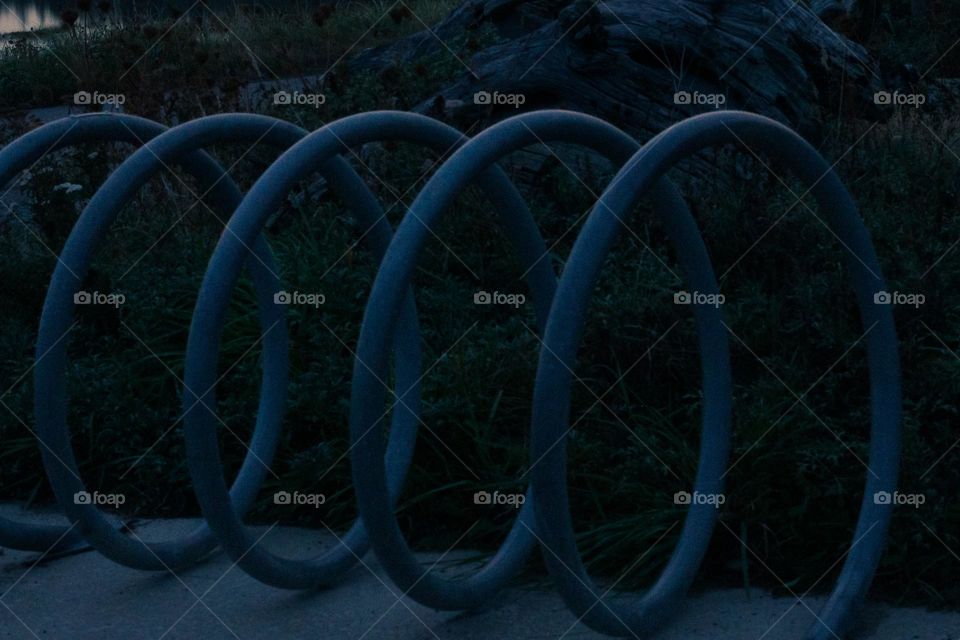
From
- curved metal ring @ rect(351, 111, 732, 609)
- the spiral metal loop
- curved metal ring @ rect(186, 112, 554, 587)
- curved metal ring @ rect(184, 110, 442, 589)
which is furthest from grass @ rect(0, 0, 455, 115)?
curved metal ring @ rect(184, 110, 442, 589)

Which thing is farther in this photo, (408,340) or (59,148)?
(408,340)

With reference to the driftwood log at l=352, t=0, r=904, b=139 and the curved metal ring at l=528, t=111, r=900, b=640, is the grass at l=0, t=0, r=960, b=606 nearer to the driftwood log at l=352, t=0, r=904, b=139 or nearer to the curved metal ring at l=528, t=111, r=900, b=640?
the curved metal ring at l=528, t=111, r=900, b=640

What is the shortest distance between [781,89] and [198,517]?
13.8 ft

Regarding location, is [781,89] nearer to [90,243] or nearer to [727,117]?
[727,117]

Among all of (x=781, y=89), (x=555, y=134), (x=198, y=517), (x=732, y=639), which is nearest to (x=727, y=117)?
(x=555, y=134)

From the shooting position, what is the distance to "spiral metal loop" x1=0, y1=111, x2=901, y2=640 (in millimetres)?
3242

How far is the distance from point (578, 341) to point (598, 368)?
72.5 inches

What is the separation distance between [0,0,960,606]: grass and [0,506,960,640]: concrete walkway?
0.20 m

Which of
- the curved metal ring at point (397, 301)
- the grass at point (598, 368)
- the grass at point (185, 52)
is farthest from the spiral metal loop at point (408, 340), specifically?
the grass at point (185, 52)

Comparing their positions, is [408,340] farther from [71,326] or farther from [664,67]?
[664,67]

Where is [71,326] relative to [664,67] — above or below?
below

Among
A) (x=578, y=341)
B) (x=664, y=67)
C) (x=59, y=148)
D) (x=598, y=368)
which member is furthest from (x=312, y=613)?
(x=664, y=67)

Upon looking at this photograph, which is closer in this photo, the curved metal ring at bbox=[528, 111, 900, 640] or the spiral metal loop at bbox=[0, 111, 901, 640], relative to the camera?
the curved metal ring at bbox=[528, 111, 900, 640]

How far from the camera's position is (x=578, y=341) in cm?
313
